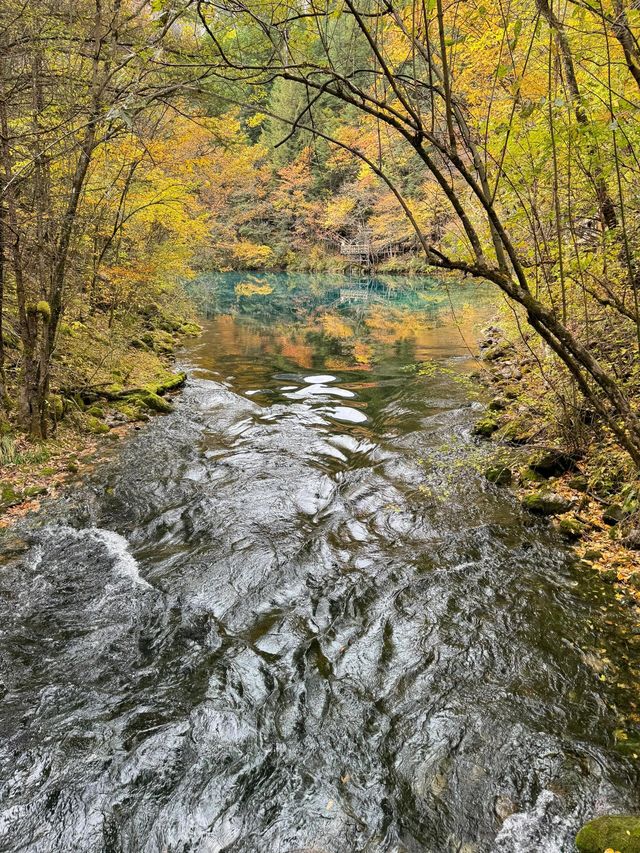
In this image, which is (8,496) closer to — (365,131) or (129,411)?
(129,411)

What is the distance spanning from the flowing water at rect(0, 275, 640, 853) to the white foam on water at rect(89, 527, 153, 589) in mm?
43

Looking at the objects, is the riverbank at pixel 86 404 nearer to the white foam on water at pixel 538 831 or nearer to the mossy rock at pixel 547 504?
the white foam on water at pixel 538 831

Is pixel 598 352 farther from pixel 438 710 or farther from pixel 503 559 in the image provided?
pixel 438 710

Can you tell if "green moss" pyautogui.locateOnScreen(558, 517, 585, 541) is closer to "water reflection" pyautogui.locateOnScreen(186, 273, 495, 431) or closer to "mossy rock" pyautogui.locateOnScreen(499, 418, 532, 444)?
"mossy rock" pyautogui.locateOnScreen(499, 418, 532, 444)

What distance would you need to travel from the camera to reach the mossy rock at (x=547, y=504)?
6105 millimetres

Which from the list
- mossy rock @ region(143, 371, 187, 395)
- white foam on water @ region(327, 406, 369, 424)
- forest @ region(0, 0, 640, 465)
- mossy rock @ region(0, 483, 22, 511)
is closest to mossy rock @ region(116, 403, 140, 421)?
mossy rock @ region(143, 371, 187, 395)

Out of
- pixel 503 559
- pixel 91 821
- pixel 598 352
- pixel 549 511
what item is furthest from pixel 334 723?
pixel 598 352

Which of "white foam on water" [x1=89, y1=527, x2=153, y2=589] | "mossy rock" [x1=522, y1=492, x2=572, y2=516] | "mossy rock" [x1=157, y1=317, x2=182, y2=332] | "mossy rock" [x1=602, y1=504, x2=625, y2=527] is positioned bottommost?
"white foam on water" [x1=89, y1=527, x2=153, y2=589]

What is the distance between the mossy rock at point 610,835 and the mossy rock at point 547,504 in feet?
12.2

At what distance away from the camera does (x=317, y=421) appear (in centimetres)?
1039

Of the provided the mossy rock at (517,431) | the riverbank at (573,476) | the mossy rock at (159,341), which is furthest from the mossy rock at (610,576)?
the mossy rock at (159,341)

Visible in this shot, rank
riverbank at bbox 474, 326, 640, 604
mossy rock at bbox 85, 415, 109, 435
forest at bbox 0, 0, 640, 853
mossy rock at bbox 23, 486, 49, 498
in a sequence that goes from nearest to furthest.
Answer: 1. forest at bbox 0, 0, 640, 853
2. riverbank at bbox 474, 326, 640, 604
3. mossy rock at bbox 23, 486, 49, 498
4. mossy rock at bbox 85, 415, 109, 435

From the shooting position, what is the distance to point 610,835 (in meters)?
2.65

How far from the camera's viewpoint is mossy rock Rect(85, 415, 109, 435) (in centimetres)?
904
